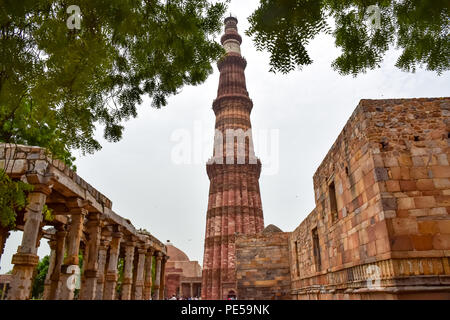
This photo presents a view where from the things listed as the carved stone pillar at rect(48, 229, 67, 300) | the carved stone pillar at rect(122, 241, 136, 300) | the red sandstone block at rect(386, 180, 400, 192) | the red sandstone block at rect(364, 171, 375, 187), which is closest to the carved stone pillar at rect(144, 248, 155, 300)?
the carved stone pillar at rect(122, 241, 136, 300)

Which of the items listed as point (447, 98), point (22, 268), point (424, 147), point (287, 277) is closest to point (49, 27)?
point (22, 268)

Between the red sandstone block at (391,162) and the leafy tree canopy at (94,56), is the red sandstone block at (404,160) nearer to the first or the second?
the red sandstone block at (391,162)

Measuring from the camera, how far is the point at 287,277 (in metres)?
15.8

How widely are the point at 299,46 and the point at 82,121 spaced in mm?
2650

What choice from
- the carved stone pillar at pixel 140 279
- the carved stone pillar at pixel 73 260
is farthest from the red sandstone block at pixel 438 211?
the carved stone pillar at pixel 140 279

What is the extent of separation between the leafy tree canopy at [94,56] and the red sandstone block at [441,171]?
4.02m

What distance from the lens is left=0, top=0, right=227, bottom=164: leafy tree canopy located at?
114 inches

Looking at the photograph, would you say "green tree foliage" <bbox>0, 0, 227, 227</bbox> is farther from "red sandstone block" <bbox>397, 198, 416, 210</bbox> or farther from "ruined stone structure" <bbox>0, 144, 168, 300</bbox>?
"red sandstone block" <bbox>397, 198, 416, 210</bbox>

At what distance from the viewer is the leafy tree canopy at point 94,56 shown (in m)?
2.89

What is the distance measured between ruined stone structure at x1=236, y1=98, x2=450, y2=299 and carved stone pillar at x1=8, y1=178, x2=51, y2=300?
19.8 feet

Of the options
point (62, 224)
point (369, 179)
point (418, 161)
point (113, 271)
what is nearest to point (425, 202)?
point (418, 161)

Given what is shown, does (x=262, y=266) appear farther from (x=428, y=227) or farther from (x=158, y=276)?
(x=428, y=227)

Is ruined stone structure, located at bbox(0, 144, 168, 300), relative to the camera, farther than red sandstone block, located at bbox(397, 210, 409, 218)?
Yes

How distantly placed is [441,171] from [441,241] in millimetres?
1186
